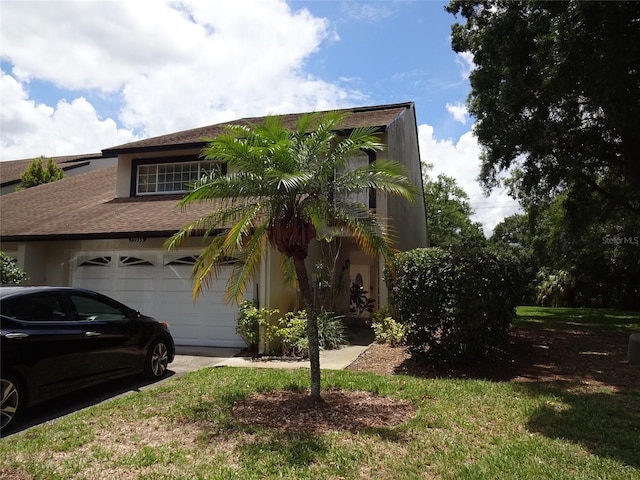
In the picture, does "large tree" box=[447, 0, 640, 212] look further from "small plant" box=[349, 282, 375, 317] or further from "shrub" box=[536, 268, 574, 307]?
"shrub" box=[536, 268, 574, 307]

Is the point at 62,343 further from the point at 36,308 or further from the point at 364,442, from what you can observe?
the point at 364,442

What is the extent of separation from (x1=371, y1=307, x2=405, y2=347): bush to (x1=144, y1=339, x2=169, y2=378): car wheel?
4.95 meters

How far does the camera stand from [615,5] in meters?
8.45

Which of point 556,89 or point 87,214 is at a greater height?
point 556,89

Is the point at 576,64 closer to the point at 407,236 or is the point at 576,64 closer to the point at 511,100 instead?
the point at 511,100

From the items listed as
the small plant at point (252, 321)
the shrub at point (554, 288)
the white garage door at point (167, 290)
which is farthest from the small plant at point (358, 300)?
the shrub at point (554, 288)

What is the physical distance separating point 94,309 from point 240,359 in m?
3.71

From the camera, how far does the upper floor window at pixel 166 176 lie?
1478 cm

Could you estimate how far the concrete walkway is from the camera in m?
9.16

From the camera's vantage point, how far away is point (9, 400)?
550cm

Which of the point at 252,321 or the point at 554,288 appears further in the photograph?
the point at 554,288

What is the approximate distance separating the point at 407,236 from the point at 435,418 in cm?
1330

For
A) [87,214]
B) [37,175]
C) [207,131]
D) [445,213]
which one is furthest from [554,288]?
[37,175]

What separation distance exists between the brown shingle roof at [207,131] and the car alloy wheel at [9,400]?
29.1 feet
